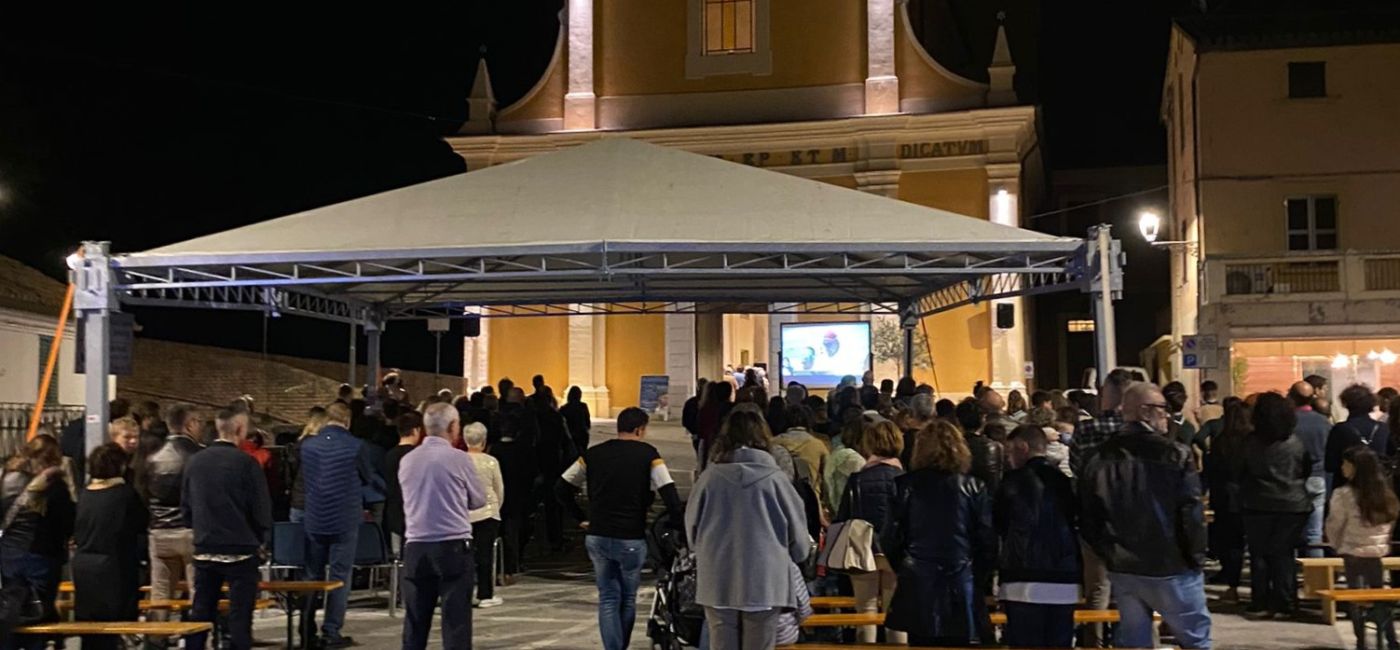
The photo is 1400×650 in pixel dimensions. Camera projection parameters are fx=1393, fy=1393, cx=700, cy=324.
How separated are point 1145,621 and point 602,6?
24.3 meters

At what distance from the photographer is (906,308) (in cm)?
1711

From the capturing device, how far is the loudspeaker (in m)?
25.7

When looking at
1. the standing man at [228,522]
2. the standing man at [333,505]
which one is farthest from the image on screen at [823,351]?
the standing man at [228,522]

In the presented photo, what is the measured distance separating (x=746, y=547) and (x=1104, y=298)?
511 centimetres

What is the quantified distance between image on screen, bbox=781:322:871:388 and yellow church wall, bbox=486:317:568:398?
313 inches

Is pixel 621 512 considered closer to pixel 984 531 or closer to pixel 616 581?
pixel 616 581

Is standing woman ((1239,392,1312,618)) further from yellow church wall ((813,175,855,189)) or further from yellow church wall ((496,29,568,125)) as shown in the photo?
yellow church wall ((496,29,568,125))

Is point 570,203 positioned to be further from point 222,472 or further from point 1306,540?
point 1306,540

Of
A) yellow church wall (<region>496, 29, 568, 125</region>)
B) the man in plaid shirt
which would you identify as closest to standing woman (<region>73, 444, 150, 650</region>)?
the man in plaid shirt

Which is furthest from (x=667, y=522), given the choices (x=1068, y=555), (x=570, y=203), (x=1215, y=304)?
(x=1215, y=304)

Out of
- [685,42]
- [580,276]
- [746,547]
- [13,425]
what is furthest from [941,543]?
[685,42]

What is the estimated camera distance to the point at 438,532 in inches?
292

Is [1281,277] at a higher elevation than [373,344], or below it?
higher

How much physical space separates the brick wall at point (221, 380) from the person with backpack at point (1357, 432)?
22355 mm
